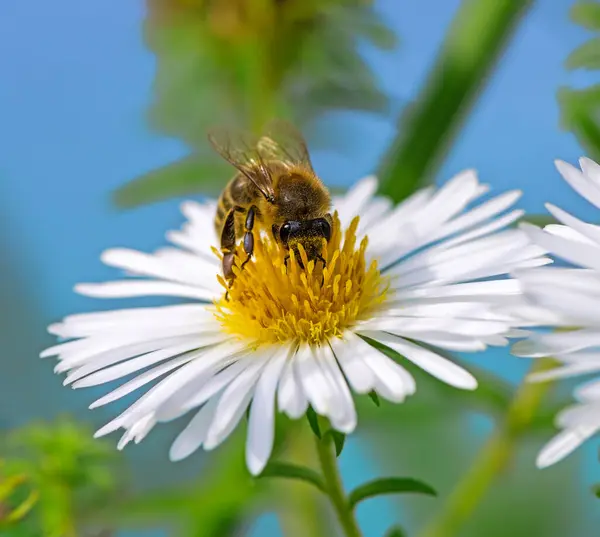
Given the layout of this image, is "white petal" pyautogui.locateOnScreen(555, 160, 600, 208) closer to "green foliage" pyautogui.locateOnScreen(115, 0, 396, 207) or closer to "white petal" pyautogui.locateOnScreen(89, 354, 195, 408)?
"white petal" pyautogui.locateOnScreen(89, 354, 195, 408)

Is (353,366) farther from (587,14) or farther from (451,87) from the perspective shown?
(451,87)

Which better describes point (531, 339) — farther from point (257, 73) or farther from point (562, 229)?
point (257, 73)

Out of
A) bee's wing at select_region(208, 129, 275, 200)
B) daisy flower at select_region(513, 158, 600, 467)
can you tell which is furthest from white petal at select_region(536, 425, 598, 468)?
bee's wing at select_region(208, 129, 275, 200)

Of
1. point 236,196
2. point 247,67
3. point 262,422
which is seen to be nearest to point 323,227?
point 236,196

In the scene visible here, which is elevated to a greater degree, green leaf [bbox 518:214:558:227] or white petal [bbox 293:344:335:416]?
green leaf [bbox 518:214:558:227]

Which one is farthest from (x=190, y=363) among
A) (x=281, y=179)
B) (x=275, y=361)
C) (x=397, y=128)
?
(x=397, y=128)

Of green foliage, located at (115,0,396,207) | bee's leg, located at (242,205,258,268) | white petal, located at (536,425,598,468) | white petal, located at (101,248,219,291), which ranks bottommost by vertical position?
white petal, located at (536,425,598,468)
